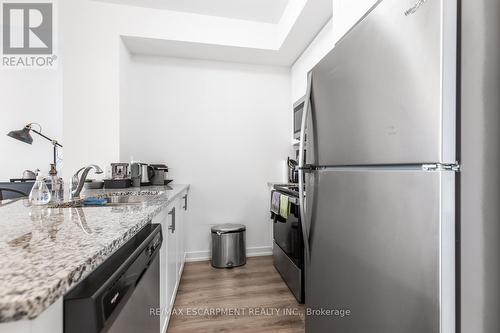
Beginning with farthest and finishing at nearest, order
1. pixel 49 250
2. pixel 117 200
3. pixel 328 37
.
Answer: pixel 328 37 → pixel 117 200 → pixel 49 250

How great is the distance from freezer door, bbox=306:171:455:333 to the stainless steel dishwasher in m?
0.74

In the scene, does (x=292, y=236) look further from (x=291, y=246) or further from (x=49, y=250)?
(x=49, y=250)

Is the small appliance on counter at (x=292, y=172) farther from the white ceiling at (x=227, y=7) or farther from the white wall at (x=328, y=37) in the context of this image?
the white ceiling at (x=227, y=7)

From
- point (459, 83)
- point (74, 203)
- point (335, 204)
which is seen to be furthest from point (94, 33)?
point (459, 83)

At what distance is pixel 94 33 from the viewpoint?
2285 mm

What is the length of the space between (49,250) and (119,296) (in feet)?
0.59

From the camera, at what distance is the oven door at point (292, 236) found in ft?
6.15

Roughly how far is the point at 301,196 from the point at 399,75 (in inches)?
26.5

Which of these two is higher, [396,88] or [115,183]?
[396,88]

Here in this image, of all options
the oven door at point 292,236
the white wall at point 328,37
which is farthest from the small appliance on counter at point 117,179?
the white wall at point 328,37

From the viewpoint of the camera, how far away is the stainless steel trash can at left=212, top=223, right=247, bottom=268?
2594mm

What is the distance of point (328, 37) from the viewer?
2117 millimetres
